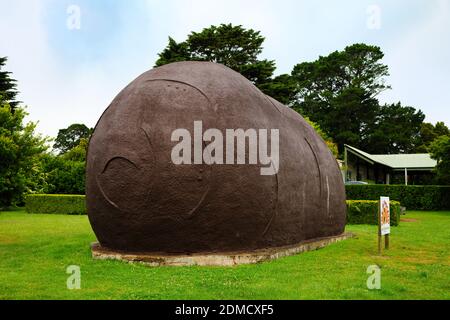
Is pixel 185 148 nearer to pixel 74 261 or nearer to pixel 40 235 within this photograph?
pixel 74 261

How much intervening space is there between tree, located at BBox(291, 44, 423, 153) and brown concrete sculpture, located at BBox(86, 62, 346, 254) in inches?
1593

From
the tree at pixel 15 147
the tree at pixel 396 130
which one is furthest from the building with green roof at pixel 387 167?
the tree at pixel 15 147

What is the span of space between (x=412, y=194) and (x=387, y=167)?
10722 millimetres

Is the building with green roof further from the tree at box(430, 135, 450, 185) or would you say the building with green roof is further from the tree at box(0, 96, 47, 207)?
the tree at box(0, 96, 47, 207)

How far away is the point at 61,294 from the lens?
6.54 m

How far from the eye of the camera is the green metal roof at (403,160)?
38969 mm

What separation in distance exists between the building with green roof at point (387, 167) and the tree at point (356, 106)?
238 inches

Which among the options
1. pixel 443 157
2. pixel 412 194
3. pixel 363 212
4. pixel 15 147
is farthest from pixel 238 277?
pixel 443 157

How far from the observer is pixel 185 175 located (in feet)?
27.2

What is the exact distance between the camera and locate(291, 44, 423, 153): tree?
5012 cm

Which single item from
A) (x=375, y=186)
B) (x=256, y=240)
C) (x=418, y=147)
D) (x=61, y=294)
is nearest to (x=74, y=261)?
(x=61, y=294)

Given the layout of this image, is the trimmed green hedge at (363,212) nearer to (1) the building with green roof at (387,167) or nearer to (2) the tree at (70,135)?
(1) the building with green roof at (387,167)

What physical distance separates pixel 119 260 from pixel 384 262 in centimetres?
492

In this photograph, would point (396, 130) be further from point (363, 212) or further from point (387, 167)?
point (363, 212)
